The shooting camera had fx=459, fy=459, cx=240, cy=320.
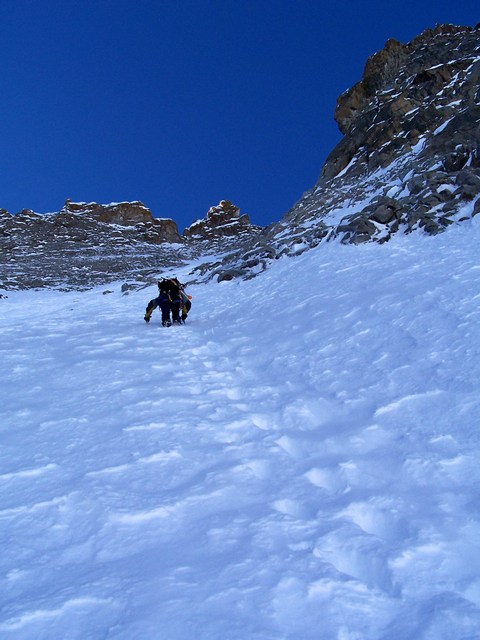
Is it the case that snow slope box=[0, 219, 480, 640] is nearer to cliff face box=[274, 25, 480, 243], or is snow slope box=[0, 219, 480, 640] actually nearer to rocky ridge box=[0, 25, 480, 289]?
cliff face box=[274, 25, 480, 243]

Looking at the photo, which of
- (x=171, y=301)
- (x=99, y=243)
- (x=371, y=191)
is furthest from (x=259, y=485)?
(x=99, y=243)

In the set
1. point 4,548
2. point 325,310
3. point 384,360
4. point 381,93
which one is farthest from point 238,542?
point 381,93

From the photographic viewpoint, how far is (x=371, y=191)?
25.6m

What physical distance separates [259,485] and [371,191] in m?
24.5

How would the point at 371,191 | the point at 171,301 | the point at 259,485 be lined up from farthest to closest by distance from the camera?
the point at 371,191
the point at 171,301
the point at 259,485

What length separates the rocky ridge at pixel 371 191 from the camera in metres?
16.4

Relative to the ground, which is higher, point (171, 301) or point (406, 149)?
point (406, 149)

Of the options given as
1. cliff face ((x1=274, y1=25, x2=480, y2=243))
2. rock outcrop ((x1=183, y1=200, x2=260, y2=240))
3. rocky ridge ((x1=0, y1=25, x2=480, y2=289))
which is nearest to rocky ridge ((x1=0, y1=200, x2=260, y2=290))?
rock outcrop ((x1=183, y1=200, x2=260, y2=240))

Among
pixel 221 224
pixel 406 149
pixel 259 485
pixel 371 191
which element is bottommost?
Answer: pixel 259 485

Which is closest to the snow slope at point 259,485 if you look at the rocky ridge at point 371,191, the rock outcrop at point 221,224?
the rocky ridge at point 371,191

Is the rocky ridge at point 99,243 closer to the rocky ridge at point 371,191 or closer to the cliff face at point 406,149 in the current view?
the rocky ridge at point 371,191

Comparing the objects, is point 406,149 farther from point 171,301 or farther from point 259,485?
point 259,485

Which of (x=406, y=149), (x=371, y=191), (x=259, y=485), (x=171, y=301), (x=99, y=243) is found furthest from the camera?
(x=99, y=243)

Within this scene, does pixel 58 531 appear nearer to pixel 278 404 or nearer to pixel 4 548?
pixel 4 548
